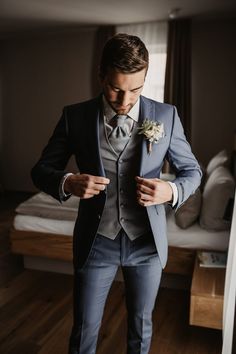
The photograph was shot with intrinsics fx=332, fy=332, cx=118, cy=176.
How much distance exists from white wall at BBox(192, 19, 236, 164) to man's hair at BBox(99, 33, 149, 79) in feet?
13.3

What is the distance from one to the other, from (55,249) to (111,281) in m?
1.48

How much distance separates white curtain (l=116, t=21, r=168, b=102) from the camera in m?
4.78

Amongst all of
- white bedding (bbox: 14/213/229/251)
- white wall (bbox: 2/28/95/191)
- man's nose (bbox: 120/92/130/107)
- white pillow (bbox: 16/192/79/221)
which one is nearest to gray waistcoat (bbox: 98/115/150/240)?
man's nose (bbox: 120/92/130/107)

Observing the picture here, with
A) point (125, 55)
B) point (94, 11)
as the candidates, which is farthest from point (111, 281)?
point (94, 11)

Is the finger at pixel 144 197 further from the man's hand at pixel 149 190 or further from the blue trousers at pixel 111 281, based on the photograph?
the blue trousers at pixel 111 281

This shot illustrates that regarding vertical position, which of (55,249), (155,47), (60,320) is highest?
(155,47)

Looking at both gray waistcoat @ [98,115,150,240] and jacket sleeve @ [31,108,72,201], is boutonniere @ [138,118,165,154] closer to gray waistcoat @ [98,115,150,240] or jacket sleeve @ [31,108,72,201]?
gray waistcoat @ [98,115,150,240]

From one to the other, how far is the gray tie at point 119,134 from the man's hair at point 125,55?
0.18 m

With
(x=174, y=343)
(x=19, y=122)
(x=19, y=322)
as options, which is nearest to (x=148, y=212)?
(x=174, y=343)

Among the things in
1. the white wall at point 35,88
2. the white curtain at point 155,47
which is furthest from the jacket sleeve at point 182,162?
the white wall at point 35,88

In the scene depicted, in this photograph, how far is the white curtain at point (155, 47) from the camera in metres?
4.78

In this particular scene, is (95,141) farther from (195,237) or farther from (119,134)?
(195,237)

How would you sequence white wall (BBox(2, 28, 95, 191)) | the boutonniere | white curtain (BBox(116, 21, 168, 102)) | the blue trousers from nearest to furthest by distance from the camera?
the boutonniere, the blue trousers, white curtain (BBox(116, 21, 168, 102)), white wall (BBox(2, 28, 95, 191))

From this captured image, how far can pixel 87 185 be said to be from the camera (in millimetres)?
1065
